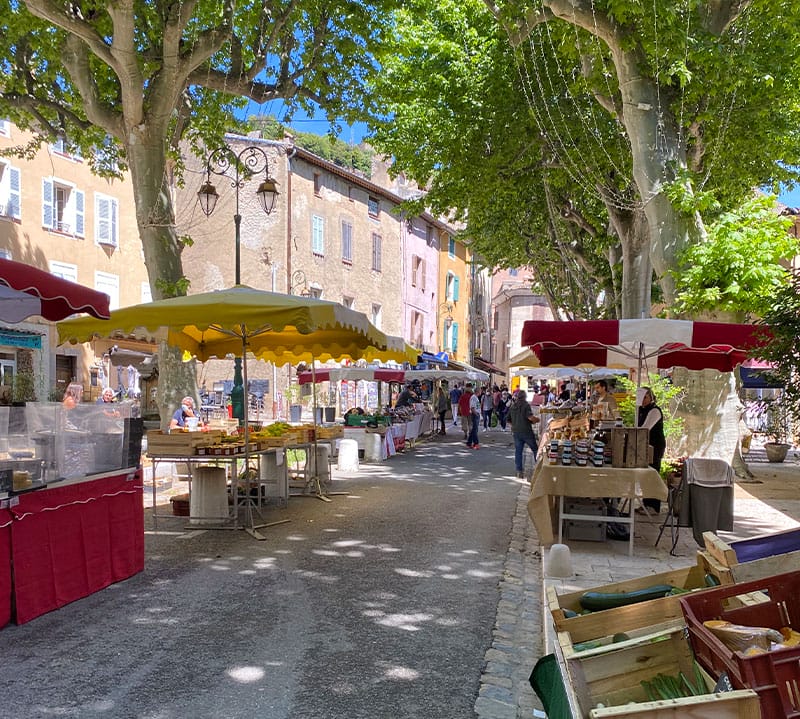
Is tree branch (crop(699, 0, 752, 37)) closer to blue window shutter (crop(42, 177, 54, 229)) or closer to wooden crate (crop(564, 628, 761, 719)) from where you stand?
wooden crate (crop(564, 628, 761, 719))

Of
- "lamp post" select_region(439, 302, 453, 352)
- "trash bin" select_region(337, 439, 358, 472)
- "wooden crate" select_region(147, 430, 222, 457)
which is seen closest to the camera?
"wooden crate" select_region(147, 430, 222, 457)

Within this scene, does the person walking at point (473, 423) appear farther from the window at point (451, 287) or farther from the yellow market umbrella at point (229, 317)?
the window at point (451, 287)

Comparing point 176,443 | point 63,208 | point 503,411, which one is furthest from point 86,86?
point 503,411

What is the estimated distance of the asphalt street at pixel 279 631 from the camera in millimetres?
4043

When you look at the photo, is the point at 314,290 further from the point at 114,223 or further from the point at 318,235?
the point at 114,223

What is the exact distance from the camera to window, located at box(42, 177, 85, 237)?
22909 millimetres

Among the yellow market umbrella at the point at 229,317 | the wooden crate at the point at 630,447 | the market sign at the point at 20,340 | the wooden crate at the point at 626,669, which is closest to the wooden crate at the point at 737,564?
the wooden crate at the point at 626,669

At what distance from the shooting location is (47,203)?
899 inches

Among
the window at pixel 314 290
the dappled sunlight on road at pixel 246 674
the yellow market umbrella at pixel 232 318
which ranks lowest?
the dappled sunlight on road at pixel 246 674

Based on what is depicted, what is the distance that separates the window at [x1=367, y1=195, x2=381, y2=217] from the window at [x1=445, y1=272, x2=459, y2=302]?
34.6 ft

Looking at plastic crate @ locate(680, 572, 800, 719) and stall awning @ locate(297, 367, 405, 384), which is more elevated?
stall awning @ locate(297, 367, 405, 384)

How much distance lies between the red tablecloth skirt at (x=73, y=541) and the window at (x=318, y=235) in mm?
24574

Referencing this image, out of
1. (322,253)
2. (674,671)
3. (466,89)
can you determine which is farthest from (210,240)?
(674,671)

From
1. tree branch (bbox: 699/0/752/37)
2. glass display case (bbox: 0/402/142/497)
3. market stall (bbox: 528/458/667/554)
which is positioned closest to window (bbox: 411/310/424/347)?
tree branch (bbox: 699/0/752/37)
